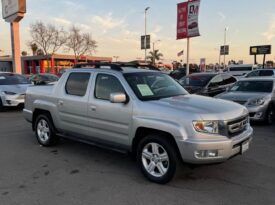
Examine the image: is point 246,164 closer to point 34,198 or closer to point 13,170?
point 34,198

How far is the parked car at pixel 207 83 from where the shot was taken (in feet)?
44.9

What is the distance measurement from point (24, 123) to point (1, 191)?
6017 millimetres

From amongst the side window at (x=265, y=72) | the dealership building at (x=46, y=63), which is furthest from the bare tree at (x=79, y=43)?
the side window at (x=265, y=72)

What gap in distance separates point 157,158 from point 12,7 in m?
23.2

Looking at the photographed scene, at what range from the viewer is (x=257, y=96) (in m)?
9.95

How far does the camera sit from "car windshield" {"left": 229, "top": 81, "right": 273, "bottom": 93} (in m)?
10.5

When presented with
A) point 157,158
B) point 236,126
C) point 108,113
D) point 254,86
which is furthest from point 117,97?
point 254,86

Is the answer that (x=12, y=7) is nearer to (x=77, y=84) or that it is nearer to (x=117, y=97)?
(x=77, y=84)

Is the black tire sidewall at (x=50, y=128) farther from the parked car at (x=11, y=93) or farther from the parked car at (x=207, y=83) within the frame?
the parked car at (x=207, y=83)

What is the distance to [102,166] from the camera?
5742 millimetres

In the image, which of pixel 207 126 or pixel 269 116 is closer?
pixel 207 126

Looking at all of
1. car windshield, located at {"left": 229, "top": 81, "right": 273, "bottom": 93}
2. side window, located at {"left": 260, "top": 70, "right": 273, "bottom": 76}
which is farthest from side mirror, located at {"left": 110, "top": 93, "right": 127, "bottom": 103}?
side window, located at {"left": 260, "top": 70, "right": 273, "bottom": 76}

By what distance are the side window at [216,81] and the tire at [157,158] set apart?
9.59 meters

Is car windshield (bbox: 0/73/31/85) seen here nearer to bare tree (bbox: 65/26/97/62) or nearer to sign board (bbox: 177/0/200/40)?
sign board (bbox: 177/0/200/40)
